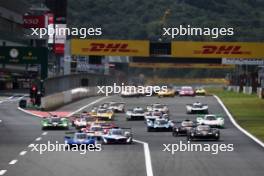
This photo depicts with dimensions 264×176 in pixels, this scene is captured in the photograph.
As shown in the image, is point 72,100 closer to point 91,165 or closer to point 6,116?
point 6,116

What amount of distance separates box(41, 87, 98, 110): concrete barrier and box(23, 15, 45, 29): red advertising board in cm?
1911

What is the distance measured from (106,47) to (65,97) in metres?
11.2

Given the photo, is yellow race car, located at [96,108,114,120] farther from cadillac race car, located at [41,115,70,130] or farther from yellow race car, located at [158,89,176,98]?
yellow race car, located at [158,89,176,98]

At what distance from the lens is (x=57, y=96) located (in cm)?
10050

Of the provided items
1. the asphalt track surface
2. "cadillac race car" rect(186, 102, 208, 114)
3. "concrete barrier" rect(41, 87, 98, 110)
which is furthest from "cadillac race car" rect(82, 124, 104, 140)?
"concrete barrier" rect(41, 87, 98, 110)

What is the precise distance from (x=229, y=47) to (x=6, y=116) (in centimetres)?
2687

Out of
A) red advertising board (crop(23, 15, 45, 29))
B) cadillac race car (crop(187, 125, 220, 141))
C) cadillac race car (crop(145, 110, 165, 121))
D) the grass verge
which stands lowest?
the grass verge

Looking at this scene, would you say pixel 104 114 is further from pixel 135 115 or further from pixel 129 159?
pixel 129 159

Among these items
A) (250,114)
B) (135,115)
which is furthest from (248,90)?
(135,115)

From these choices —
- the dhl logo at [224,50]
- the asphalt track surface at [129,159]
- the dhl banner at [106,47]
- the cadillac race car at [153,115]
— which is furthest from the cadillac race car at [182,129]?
the dhl banner at [106,47]

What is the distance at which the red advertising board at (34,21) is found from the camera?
144250 millimetres

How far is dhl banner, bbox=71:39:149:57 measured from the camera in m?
97.4

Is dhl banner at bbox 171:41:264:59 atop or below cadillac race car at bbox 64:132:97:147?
atop

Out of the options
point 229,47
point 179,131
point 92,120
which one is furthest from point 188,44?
point 179,131
